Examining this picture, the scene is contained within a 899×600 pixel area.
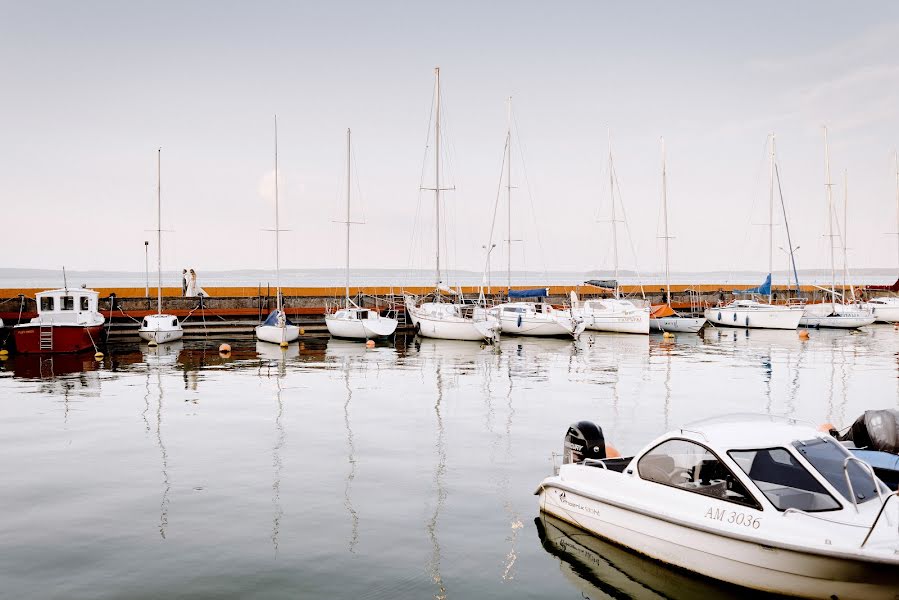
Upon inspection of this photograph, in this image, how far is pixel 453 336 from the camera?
45344 millimetres

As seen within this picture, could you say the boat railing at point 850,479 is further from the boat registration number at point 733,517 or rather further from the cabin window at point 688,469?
the cabin window at point 688,469

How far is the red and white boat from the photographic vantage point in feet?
124

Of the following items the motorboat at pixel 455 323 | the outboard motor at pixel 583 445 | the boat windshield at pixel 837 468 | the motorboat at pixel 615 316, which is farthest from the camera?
the motorboat at pixel 615 316

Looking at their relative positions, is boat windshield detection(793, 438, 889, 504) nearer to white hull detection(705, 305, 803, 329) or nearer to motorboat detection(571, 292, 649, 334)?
motorboat detection(571, 292, 649, 334)

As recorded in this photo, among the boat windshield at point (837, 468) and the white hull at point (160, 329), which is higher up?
the boat windshield at point (837, 468)

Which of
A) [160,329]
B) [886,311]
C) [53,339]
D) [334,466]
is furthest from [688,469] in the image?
[886,311]

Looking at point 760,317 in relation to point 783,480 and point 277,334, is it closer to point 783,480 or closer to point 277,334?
point 277,334

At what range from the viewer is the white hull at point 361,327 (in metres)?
45.4

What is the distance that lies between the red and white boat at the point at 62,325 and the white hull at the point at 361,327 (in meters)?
14.1

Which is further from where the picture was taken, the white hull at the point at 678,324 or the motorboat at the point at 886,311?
the motorboat at the point at 886,311

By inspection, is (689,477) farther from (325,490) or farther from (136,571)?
(136,571)

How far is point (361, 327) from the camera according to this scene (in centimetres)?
4588

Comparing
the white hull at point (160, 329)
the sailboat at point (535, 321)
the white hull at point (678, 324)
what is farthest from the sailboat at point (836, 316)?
the white hull at point (160, 329)

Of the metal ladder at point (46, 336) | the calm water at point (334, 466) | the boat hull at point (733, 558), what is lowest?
the calm water at point (334, 466)
